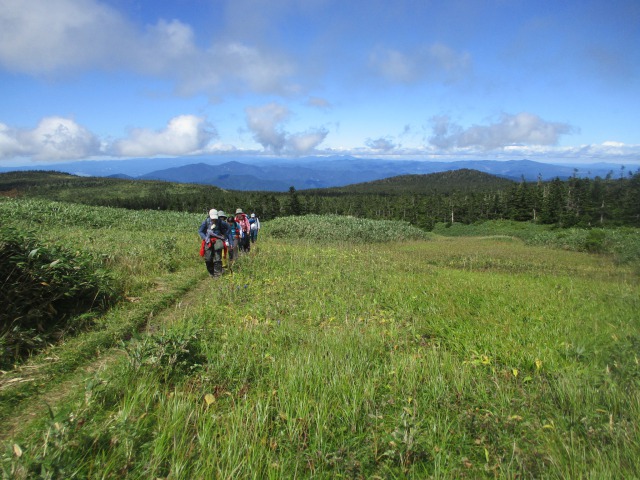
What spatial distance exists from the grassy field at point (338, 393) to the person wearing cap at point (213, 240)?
2903mm

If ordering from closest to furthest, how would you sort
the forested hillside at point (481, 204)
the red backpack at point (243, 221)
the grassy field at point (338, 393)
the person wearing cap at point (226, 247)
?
the grassy field at point (338, 393) → the person wearing cap at point (226, 247) → the red backpack at point (243, 221) → the forested hillside at point (481, 204)

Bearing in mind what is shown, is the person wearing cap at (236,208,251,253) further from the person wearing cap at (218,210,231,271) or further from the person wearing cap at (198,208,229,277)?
the person wearing cap at (198,208,229,277)

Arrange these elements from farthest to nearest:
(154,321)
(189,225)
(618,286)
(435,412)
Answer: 1. (189,225)
2. (618,286)
3. (154,321)
4. (435,412)

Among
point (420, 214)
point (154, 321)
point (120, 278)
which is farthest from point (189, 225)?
point (420, 214)

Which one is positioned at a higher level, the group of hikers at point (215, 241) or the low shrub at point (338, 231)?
the group of hikers at point (215, 241)

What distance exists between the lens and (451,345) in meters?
5.22

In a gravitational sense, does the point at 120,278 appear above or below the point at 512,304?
above

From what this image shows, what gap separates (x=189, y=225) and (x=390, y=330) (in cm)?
2331

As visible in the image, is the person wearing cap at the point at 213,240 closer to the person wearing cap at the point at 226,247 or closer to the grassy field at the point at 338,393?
the person wearing cap at the point at 226,247

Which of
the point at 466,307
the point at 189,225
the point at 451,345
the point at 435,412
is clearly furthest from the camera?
the point at 189,225

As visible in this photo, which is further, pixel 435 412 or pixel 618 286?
pixel 618 286

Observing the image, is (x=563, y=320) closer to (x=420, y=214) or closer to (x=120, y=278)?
(x=120, y=278)

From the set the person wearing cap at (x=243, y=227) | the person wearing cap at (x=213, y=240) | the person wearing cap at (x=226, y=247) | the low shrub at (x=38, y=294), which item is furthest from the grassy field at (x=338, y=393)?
the person wearing cap at (x=243, y=227)

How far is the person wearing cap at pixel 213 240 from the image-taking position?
982cm
